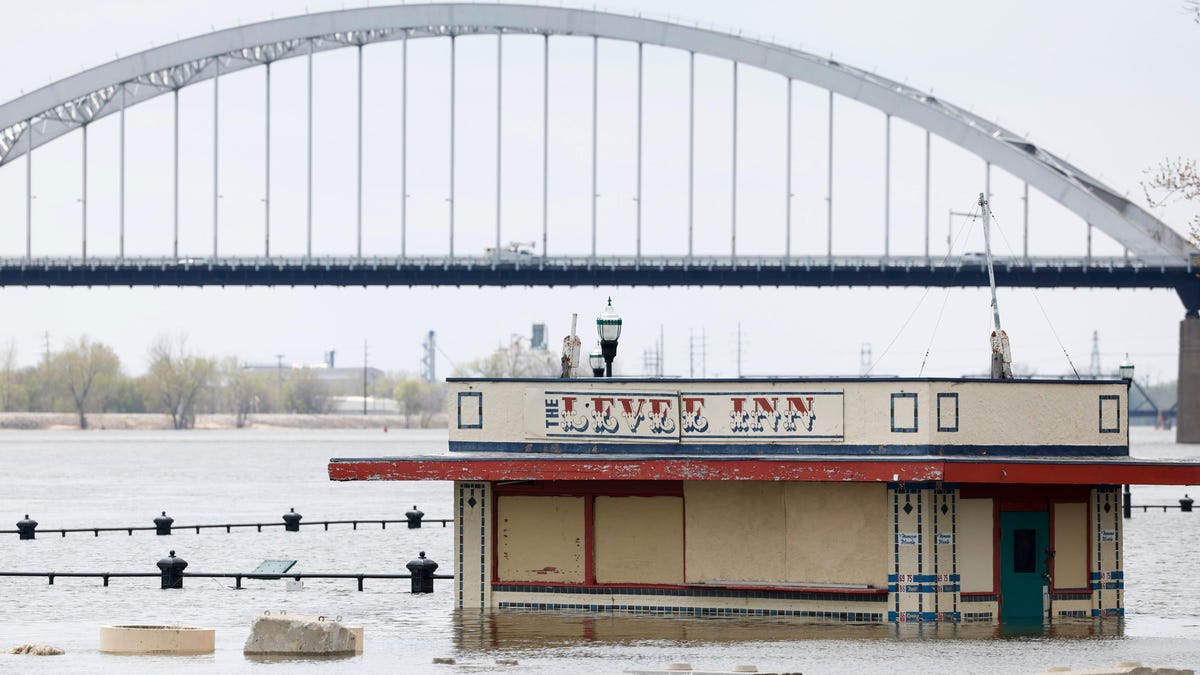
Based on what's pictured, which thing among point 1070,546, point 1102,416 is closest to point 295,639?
point 1070,546

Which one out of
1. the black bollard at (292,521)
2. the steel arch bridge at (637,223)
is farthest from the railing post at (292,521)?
the steel arch bridge at (637,223)

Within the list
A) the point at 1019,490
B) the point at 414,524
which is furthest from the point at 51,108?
the point at 1019,490

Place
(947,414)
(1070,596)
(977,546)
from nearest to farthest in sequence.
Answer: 1. (947,414)
2. (977,546)
3. (1070,596)

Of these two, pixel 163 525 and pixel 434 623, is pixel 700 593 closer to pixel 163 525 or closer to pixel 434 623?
pixel 434 623

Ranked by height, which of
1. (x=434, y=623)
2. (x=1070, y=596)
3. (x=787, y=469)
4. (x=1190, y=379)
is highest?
(x=1190, y=379)

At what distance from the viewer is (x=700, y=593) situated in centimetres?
2856

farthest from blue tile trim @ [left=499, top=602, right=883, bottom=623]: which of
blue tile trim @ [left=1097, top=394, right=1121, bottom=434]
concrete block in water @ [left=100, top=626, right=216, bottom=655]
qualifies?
concrete block in water @ [left=100, top=626, right=216, bottom=655]

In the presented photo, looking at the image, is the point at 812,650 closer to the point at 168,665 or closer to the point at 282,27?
the point at 168,665

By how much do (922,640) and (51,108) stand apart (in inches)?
4730

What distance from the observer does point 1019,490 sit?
28.1 meters

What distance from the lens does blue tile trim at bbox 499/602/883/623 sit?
2789 cm

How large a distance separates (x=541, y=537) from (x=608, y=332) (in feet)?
10.3

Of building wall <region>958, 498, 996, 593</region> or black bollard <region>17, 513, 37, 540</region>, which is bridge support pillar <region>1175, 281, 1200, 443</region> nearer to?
black bollard <region>17, 513, 37, 540</region>

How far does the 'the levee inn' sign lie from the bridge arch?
103 m
